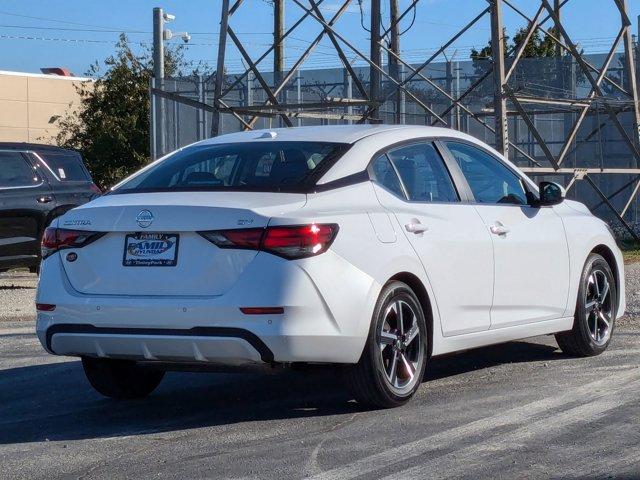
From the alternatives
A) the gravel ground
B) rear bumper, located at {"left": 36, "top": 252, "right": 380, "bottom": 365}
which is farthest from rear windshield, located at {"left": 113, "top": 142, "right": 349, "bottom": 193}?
the gravel ground

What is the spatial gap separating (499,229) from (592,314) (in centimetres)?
146

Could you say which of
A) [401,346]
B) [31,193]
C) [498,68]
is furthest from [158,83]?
[401,346]

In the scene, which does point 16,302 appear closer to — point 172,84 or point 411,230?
point 411,230

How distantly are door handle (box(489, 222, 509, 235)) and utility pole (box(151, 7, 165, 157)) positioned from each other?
1708 centimetres

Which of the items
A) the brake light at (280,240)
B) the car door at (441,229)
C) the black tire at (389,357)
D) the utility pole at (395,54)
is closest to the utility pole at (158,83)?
the utility pole at (395,54)

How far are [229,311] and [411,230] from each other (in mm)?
1278

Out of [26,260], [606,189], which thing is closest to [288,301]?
[26,260]

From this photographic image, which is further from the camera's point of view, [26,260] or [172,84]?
[172,84]

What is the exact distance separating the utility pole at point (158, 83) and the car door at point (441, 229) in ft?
56.3

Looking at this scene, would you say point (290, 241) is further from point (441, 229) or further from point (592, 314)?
point (592, 314)

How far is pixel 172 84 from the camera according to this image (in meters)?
25.3

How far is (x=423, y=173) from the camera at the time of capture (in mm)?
7445

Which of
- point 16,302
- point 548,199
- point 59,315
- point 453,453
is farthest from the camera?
point 16,302

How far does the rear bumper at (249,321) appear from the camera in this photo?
Answer: 616cm
